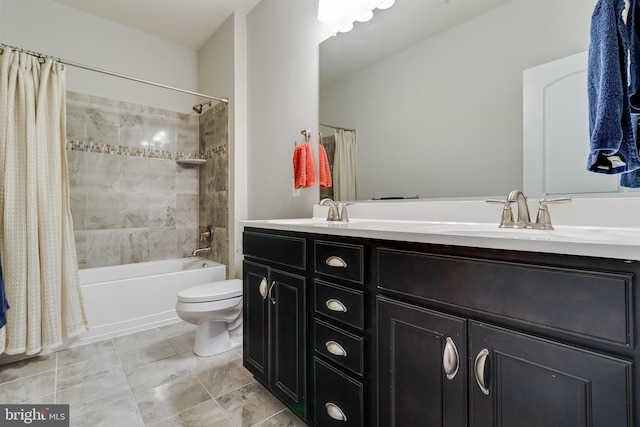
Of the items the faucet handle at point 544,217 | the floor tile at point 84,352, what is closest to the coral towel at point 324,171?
the faucet handle at point 544,217

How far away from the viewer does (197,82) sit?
3246 millimetres

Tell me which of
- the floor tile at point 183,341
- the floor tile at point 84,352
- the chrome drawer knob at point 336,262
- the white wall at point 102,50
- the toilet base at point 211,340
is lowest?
the floor tile at point 183,341

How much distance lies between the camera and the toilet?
1.84 meters

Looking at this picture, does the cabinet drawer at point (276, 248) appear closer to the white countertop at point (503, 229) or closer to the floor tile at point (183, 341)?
the white countertop at point (503, 229)

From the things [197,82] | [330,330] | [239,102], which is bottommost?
[330,330]

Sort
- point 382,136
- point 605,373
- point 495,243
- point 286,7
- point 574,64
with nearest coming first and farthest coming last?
point 605,373, point 495,243, point 574,64, point 382,136, point 286,7

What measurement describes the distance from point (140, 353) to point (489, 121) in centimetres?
244

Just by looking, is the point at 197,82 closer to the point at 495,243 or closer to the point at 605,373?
the point at 495,243

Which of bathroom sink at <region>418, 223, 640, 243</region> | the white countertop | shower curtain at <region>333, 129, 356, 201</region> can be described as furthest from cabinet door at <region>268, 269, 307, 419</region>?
shower curtain at <region>333, 129, 356, 201</region>

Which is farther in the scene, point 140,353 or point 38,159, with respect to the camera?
point 140,353

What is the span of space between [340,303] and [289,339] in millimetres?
372

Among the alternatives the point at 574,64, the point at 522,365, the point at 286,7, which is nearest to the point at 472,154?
the point at 574,64

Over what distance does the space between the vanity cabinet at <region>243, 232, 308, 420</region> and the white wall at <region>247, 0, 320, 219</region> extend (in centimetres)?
69

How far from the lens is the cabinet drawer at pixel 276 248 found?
1.21m
